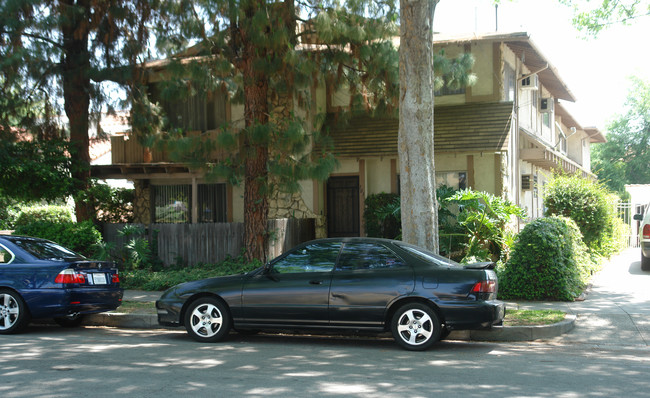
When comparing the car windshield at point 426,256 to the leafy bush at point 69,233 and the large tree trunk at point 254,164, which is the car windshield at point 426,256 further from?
the leafy bush at point 69,233

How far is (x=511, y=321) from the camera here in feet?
30.7

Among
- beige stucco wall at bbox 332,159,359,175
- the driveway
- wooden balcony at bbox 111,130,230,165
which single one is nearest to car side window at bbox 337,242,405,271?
the driveway

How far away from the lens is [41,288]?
9.30 meters

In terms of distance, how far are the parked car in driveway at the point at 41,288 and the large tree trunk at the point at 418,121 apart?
506cm

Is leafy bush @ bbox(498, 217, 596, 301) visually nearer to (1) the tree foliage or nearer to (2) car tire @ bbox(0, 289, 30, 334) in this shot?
(2) car tire @ bbox(0, 289, 30, 334)

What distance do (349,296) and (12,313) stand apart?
5.04 metres

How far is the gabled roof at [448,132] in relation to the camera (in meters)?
16.4

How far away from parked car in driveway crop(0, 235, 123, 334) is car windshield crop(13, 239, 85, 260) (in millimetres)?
38

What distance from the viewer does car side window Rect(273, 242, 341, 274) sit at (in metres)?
8.48

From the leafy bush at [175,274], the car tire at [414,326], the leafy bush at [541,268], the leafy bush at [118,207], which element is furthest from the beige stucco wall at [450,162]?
the car tire at [414,326]

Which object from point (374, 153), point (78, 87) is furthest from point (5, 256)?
point (374, 153)

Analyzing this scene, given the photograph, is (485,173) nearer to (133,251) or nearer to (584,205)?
(584,205)

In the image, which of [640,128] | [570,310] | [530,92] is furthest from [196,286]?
[640,128]

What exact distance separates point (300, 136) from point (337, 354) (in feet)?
19.3
